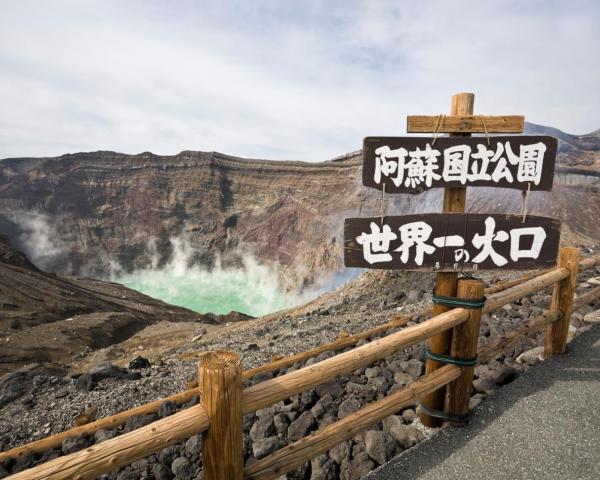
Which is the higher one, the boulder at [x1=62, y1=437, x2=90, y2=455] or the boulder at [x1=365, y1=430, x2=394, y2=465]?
the boulder at [x1=365, y1=430, x2=394, y2=465]

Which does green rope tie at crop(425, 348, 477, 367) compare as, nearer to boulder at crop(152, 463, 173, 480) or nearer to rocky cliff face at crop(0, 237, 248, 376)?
boulder at crop(152, 463, 173, 480)

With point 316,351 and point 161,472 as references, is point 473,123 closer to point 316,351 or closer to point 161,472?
point 316,351

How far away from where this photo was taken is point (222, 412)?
1.82 metres

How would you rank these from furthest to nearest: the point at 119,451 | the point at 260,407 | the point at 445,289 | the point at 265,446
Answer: the point at 265,446, the point at 445,289, the point at 260,407, the point at 119,451

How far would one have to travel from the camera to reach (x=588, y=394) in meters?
3.55

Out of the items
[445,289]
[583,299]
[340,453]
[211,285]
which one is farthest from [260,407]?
[211,285]

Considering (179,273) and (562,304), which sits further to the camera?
(179,273)

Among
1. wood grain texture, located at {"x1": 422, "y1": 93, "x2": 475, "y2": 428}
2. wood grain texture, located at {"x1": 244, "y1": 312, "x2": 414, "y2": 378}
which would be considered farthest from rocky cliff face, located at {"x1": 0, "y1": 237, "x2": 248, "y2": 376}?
wood grain texture, located at {"x1": 422, "y1": 93, "x2": 475, "y2": 428}

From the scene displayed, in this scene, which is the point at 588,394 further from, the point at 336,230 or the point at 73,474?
the point at 336,230

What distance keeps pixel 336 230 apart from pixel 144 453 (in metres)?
37.4

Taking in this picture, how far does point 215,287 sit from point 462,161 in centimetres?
4351

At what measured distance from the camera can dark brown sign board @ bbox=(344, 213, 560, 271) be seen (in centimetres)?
304

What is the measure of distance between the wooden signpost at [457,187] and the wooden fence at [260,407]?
25cm

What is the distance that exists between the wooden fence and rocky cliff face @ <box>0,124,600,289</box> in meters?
35.5
